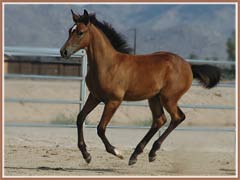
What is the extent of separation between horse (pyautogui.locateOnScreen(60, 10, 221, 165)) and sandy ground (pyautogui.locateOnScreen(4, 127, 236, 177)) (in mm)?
375

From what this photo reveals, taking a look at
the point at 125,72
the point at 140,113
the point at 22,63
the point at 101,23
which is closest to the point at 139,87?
the point at 125,72

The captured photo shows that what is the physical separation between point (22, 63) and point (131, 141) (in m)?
25.1

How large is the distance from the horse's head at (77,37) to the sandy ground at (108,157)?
5.07ft

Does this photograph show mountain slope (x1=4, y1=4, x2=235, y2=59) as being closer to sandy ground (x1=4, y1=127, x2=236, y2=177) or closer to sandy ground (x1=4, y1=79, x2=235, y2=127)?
sandy ground (x1=4, y1=79, x2=235, y2=127)

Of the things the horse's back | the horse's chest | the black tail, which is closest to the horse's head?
the horse's chest

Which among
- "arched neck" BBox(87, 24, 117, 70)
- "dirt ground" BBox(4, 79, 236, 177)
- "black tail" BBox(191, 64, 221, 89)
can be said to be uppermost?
"arched neck" BBox(87, 24, 117, 70)

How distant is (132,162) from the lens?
7906mm

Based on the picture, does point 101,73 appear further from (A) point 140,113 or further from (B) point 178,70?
(A) point 140,113

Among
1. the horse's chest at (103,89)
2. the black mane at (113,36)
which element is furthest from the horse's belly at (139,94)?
the black mane at (113,36)

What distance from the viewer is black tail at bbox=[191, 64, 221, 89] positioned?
28.4 feet

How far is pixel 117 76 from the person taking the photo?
25.1 ft

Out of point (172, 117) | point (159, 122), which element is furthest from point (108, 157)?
point (172, 117)

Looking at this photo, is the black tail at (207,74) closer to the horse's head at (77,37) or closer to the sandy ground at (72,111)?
the horse's head at (77,37)

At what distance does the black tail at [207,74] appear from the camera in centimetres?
866
